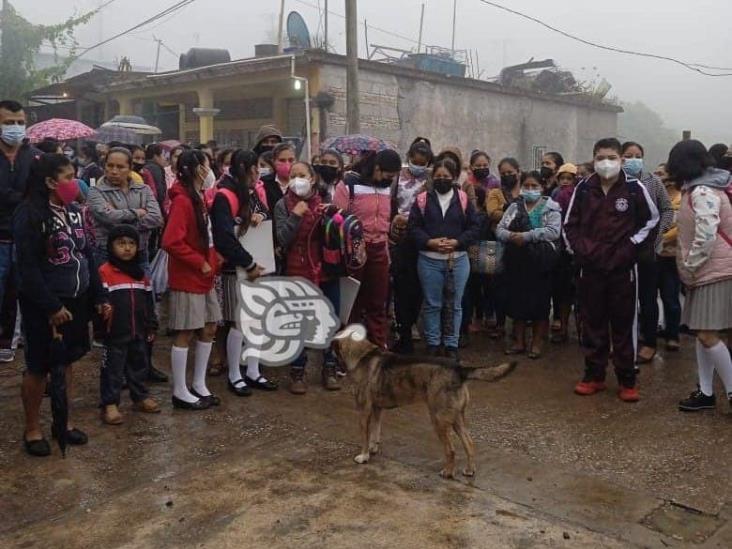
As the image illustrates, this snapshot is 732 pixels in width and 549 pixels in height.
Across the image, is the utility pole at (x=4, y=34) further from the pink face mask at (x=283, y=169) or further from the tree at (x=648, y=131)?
the tree at (x=648, y=131)

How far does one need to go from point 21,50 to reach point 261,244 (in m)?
24.5

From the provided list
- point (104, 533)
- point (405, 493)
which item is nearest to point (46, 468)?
point (104, 533)

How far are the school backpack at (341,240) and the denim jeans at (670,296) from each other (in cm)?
320

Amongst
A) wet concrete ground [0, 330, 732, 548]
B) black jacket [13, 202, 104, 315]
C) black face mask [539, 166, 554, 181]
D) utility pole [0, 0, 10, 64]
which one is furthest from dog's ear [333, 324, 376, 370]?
utility pole [0, 0, 10, 64]

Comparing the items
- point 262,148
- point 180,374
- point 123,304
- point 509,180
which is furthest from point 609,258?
point 123,304

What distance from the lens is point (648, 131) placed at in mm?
43562

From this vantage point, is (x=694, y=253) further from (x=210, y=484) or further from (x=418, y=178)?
(x=210, y=484)

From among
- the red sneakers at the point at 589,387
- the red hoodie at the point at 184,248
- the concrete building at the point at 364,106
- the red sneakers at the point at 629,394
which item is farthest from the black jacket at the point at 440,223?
the concrete building at the point at 364,106

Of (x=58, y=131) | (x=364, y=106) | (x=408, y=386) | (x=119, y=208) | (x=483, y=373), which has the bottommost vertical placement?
(x=408, y=386)

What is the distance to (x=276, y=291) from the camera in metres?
5.88

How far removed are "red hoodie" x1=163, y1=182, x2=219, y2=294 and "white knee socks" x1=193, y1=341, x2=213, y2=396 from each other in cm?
45

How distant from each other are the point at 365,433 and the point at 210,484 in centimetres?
94

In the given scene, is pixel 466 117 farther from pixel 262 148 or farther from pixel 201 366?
pixel 201 366

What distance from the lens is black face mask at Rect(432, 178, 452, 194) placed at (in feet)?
20.6
